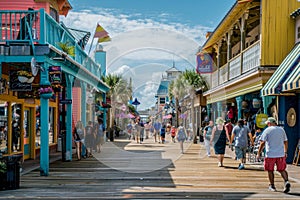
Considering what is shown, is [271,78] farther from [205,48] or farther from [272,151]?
[205,48]

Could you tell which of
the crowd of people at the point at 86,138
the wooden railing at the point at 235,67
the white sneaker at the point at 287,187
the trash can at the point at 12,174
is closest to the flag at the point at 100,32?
the crowd of people at the point at 86,138

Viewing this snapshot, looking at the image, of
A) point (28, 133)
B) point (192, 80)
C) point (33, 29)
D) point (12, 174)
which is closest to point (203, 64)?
point (192, 80)

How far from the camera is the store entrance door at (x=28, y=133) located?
1794 cm

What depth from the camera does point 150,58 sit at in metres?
14.7

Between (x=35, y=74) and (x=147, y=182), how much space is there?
4078mm

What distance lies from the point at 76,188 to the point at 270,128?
4.83 m

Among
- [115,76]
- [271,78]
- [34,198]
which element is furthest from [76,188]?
[115,76]

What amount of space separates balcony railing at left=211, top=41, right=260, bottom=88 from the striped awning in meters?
1.51

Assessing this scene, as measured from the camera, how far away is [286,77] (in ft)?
49.1

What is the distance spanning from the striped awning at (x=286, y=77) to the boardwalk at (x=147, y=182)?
2.73 m

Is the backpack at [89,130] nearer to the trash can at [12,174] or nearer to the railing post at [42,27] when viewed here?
the railing post at [42,27]

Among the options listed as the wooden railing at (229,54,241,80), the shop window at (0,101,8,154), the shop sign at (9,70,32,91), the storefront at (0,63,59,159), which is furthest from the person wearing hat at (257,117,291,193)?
the wooden railing at (229,54,241,80)

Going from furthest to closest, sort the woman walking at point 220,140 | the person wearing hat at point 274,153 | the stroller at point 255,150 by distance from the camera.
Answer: the stroller at point 255,150 < the woman walking at point 220,140 < the person wearing hat at point 274,153

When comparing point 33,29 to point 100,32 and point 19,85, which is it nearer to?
point 19,85
